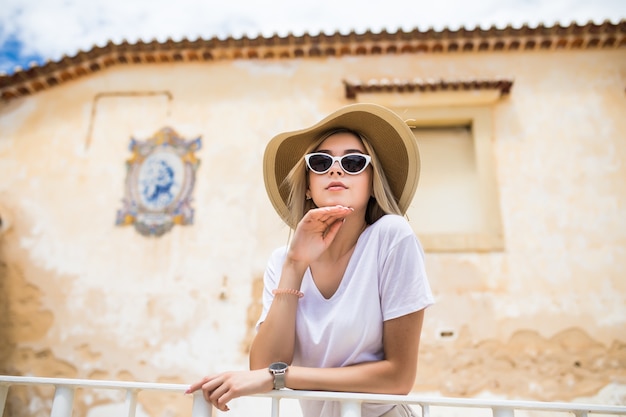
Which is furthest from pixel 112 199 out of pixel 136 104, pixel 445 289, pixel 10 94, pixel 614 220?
pixel 614 220

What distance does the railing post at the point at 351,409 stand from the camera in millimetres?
1146

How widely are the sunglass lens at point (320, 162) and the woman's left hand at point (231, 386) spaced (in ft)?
2.40

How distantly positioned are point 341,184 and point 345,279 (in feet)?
1.09

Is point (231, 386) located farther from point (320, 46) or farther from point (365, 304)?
point (320, 46)

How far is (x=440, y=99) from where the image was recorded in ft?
18.8

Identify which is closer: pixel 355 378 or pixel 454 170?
pixel 355 378

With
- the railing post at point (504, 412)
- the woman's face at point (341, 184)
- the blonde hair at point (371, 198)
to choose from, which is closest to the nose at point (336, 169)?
the woman's face at point (341, 184)

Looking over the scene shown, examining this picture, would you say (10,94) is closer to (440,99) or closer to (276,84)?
(276,84)

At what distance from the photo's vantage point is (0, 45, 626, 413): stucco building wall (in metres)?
4.83

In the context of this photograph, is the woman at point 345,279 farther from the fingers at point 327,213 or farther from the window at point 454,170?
the window at point 454,170

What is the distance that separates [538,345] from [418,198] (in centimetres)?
211

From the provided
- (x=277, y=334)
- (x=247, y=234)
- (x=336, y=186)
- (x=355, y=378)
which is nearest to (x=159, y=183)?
(x=247, y=234)

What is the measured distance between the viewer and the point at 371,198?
5.54ft

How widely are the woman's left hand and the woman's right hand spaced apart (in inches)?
15.6
